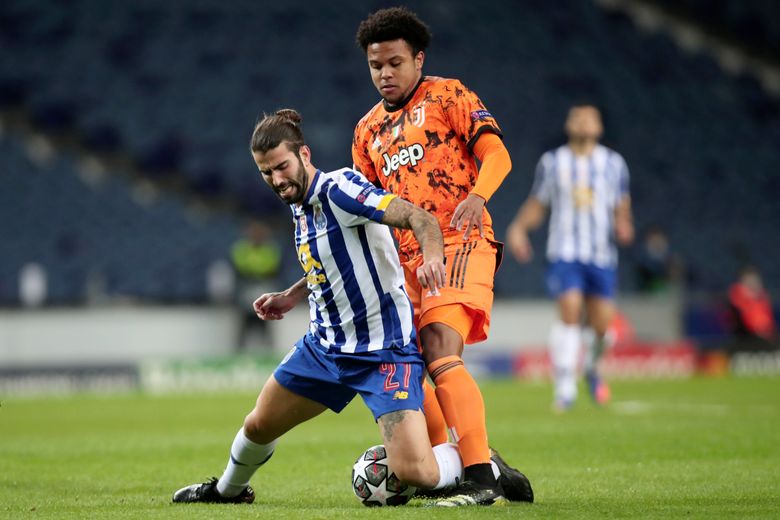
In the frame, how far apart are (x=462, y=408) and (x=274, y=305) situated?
994mm

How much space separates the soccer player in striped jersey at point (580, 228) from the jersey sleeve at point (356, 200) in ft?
19.5

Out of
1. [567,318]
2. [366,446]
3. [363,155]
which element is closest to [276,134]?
[363,155]

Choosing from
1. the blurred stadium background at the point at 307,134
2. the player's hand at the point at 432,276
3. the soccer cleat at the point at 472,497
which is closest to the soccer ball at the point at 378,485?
the soccer cleat at the point at 472,497

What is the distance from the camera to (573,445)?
8445mm

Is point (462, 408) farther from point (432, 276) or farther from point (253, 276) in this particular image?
point (253, 276)

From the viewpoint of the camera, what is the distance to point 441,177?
594 cm

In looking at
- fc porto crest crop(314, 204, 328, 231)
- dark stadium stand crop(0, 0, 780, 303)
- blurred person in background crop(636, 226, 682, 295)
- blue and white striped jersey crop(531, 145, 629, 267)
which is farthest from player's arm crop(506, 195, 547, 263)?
dark stadium stand crop(0, 0, 780, 303)

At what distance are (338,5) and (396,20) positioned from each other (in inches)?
839

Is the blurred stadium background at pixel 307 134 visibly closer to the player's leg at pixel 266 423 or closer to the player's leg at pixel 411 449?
the player's leg at pixel 266 423

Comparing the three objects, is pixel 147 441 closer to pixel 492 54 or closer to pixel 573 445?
pixel 573 445

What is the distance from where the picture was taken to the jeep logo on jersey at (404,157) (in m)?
5.97

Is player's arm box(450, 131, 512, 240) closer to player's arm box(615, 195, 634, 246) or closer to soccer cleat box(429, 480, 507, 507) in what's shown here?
soccer cleat box(429, 480, 507, 507)

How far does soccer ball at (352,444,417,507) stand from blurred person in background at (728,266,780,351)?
1378 cm

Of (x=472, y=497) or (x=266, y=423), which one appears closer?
(x=472, y=497)
